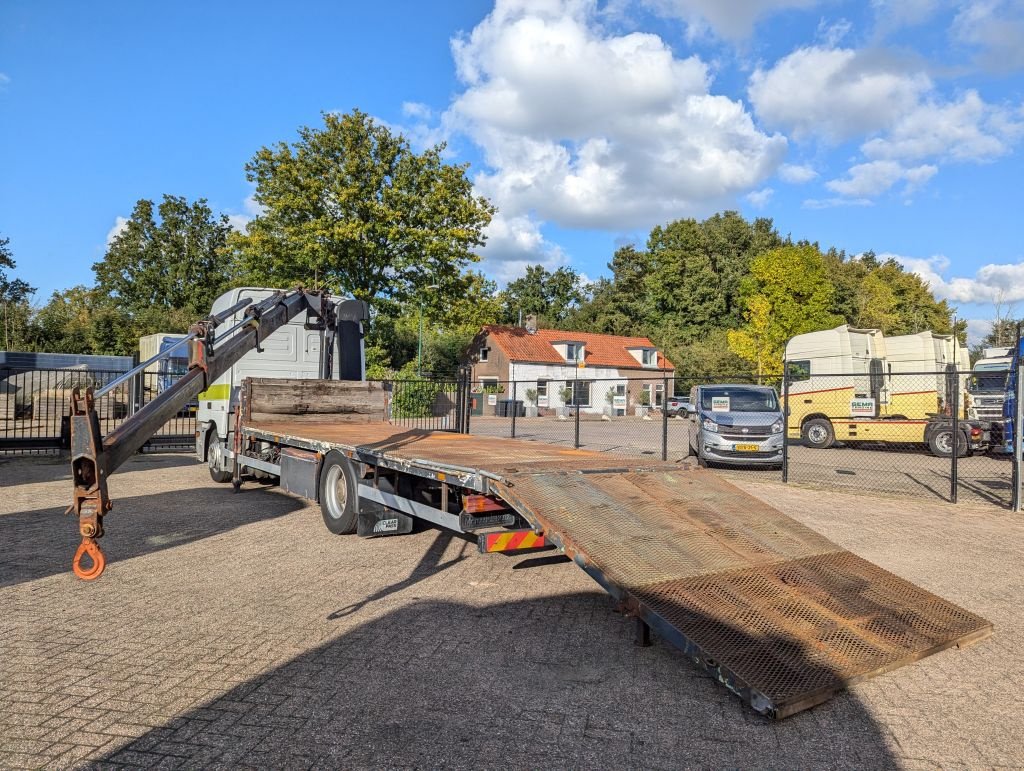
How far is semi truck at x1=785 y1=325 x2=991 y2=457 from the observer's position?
17.4 metres

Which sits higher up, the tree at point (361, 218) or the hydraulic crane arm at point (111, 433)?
the tree at point (361, 218)

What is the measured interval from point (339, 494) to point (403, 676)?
3708 millimetres

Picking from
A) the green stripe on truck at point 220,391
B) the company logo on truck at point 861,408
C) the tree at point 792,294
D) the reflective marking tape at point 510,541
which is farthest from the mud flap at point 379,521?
the tree at point 792,294

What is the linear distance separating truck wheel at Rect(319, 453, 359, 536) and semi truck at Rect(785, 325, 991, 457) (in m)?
13.2

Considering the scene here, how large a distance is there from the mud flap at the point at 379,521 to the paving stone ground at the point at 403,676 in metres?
0.22

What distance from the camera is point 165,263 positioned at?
64.5 meters

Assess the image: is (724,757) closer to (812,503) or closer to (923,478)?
(812,503)

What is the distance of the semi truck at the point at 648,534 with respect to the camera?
3.67 metres

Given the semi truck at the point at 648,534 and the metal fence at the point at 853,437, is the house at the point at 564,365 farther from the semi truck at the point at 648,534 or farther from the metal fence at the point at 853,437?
the semi truck at the point at 648,534

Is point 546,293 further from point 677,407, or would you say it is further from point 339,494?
point 339,494

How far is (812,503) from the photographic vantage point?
10.3 meters

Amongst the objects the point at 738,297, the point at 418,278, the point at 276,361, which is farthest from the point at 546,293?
the point at 276,361

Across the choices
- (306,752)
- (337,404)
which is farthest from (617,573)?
(337,404)

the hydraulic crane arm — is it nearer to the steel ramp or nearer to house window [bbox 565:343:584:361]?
the steel ramp
